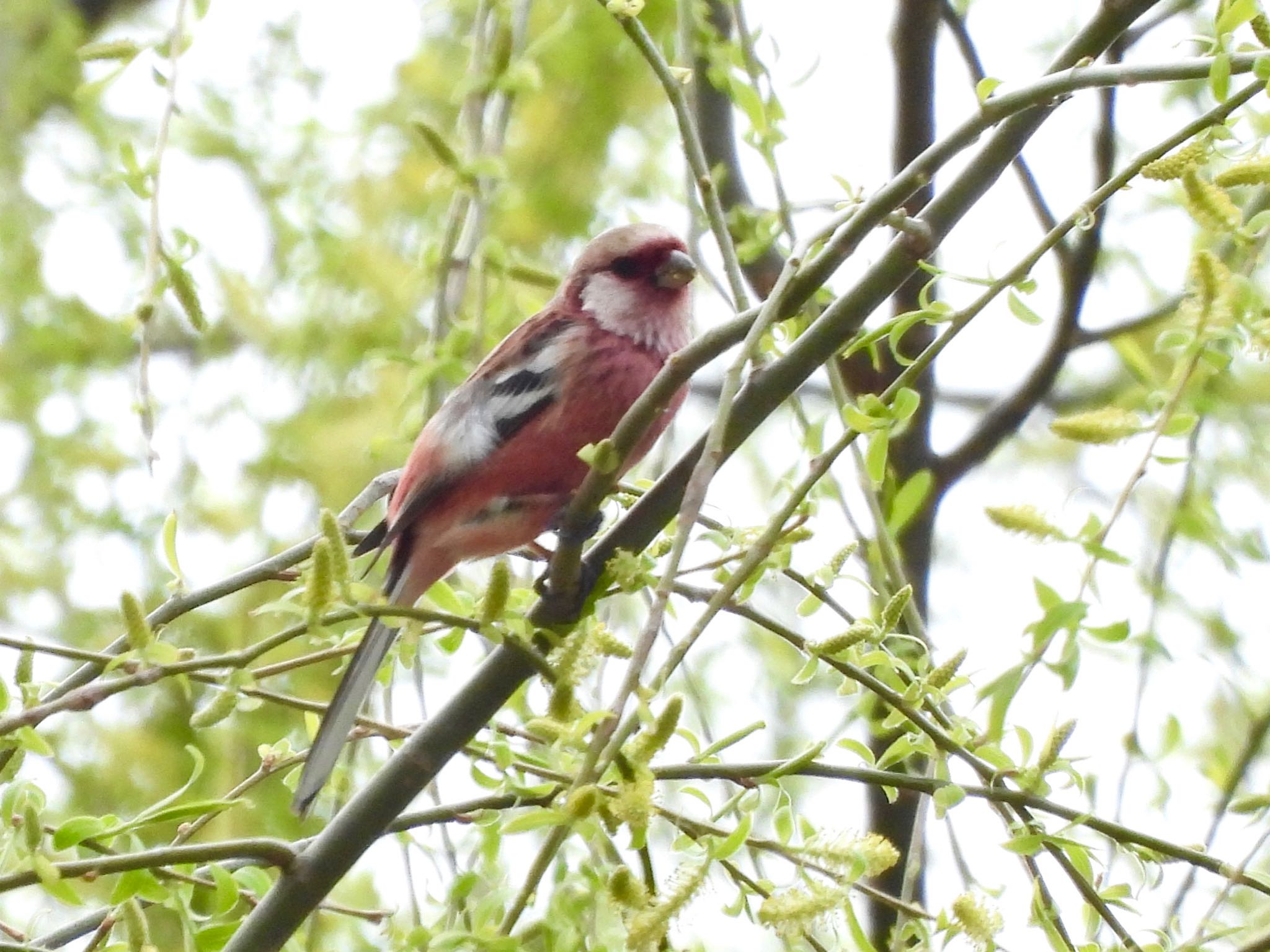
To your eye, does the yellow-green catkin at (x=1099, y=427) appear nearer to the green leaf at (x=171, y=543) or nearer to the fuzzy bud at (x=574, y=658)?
the fuzzy bud at (x=574, y=658)

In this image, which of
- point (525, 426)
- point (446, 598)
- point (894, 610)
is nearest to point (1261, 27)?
point (894, 610)

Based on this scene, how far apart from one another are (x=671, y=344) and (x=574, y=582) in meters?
1.35

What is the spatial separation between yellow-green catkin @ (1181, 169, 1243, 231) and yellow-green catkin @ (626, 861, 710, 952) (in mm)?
725

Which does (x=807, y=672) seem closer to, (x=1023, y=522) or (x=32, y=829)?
(x=1023, y=522)

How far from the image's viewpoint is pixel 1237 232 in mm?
1486

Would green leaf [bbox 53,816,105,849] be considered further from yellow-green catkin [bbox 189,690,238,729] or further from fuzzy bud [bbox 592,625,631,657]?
fuzzy bud [bbox 592,625,631,657]

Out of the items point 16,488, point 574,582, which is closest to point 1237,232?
point 574,582

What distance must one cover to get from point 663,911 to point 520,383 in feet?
5.54

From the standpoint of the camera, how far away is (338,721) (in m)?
1.91

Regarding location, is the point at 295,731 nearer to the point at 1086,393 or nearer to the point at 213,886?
the point at 213,886

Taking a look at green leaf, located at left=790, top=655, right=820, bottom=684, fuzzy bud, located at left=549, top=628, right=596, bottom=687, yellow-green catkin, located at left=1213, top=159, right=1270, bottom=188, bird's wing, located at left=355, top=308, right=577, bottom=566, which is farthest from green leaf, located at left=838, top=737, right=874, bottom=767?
bird's wing, located at left=355, top=308, right=577, bottom=566

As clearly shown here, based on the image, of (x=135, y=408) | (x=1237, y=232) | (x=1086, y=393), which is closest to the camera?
(x=1237, y=232)

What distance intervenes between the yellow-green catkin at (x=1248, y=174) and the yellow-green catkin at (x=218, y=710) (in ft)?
3.37

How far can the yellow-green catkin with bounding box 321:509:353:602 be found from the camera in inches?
51.9
